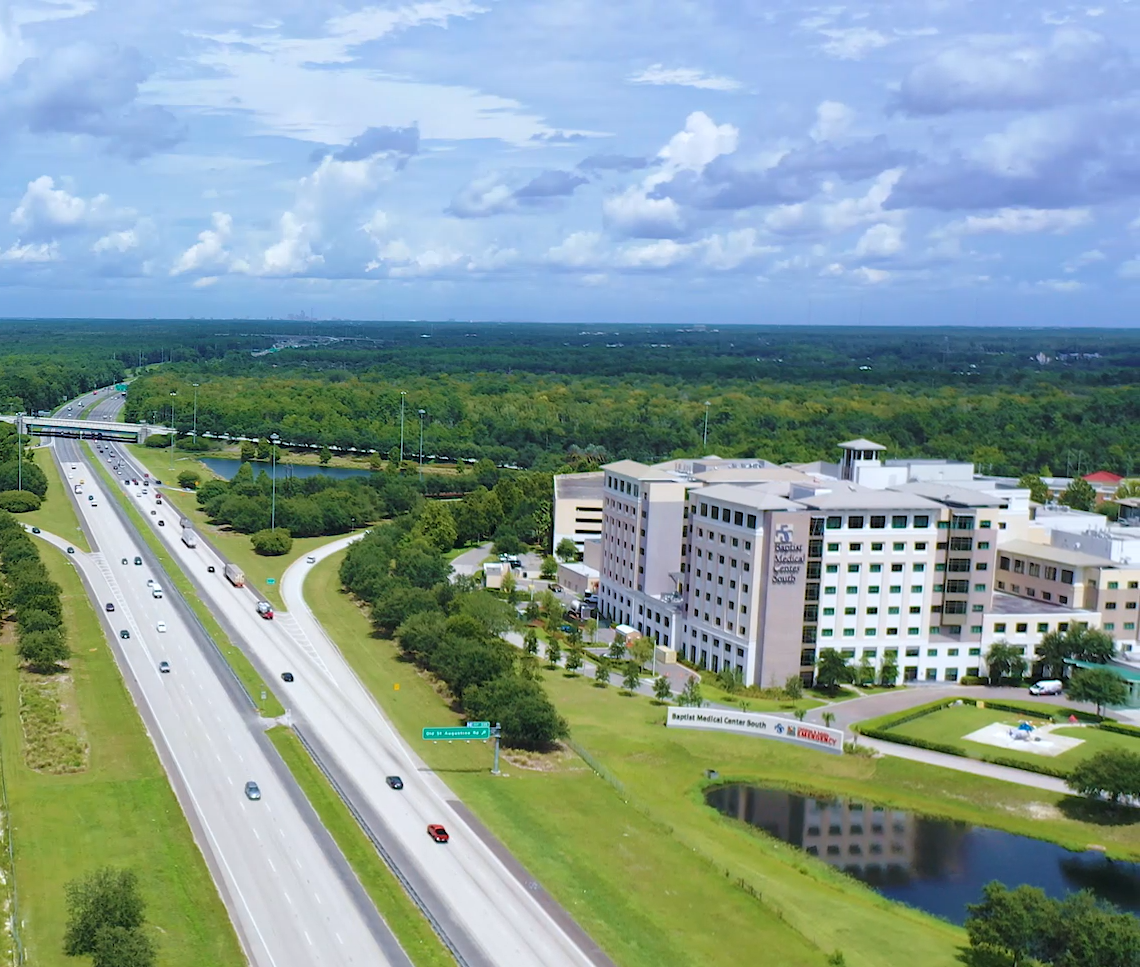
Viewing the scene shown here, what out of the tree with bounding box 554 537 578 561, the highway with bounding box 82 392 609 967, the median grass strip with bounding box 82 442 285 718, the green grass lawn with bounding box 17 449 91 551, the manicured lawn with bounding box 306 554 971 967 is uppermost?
the tree with bounding box 554 537 578 561

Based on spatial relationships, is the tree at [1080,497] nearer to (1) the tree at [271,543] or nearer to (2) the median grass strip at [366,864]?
(1) the tree at [271,543]

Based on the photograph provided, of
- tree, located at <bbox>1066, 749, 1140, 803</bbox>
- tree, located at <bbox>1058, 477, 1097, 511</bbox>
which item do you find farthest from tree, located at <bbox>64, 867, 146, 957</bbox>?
tree, located at <bbox>1058, 477, 1097, 511</bbox>

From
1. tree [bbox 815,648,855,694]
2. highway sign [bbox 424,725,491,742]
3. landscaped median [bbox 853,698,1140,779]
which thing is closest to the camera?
highway sign [bbox 424,725,491,742]

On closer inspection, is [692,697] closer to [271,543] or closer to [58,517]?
[271,543]

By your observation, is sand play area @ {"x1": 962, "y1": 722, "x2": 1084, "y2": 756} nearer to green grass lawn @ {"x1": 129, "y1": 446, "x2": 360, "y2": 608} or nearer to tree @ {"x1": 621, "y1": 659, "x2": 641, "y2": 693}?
tree @ {"x1": 621, "y1": 659, "x2": 641, "y2": 693}

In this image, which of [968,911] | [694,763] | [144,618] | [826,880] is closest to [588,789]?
[694,763]

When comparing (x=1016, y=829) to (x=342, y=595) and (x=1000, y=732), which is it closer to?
(x=1000, y=732)
